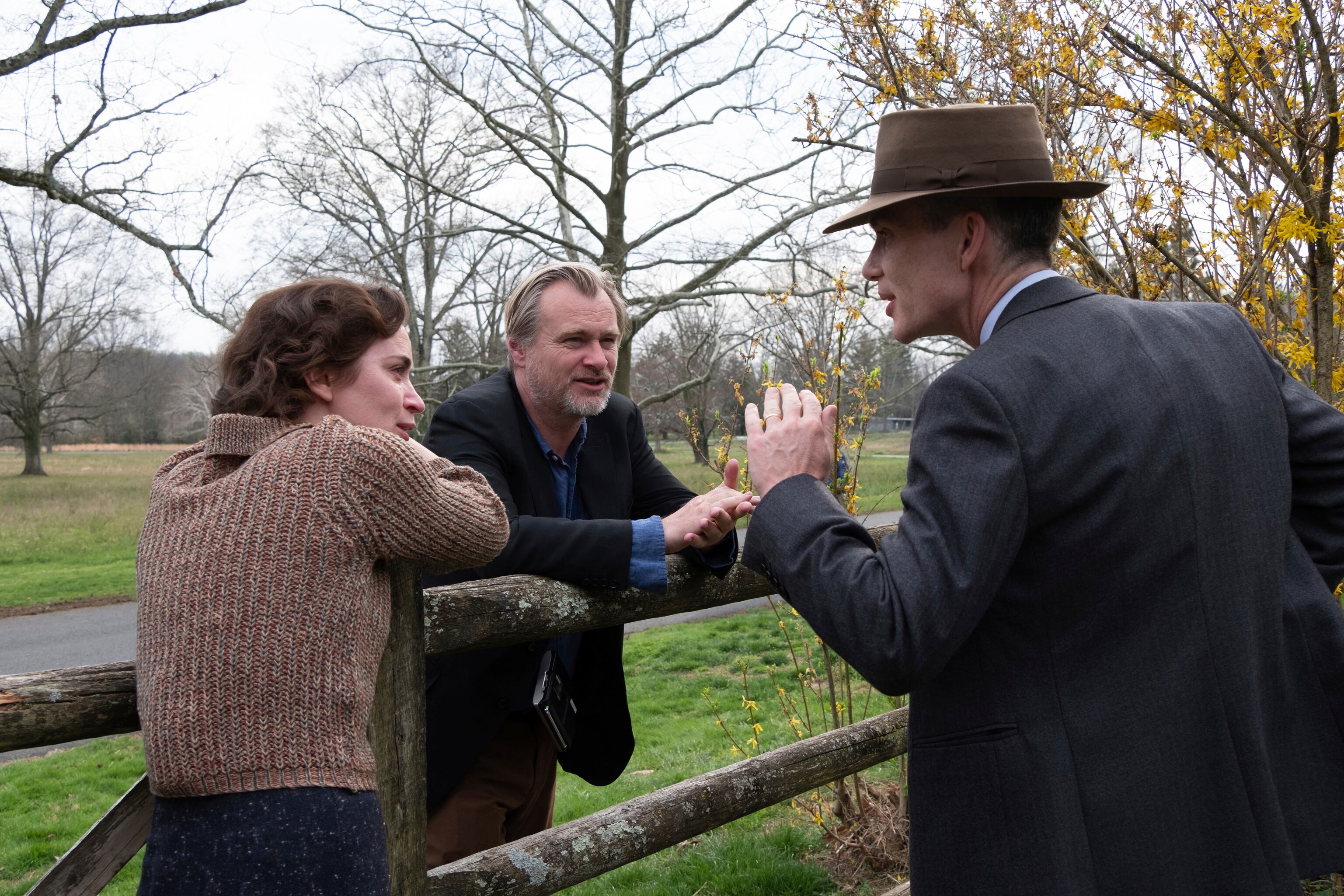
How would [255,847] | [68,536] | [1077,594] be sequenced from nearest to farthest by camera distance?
[255,847] < [1077,594] < [68,536]

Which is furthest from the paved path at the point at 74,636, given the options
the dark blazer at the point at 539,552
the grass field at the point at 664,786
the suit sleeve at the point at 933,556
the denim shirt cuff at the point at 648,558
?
the suit sleeve at the point at 933,556

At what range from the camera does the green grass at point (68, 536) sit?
1334cm

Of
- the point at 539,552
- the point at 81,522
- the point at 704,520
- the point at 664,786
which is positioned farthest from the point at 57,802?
the point at 81,522

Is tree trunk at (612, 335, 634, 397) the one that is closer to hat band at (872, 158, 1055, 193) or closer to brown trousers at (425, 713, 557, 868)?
brown trousers at (425, 713, 557, 868)

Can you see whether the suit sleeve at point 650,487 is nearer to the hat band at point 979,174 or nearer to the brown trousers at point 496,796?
the brown trousers at point 496,796

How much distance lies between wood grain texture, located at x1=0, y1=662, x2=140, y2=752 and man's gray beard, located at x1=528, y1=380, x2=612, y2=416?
→ 4.22ft

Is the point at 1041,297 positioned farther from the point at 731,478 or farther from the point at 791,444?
the point at 731,478

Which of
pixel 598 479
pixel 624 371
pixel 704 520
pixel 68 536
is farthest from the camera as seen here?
pixel 68 536

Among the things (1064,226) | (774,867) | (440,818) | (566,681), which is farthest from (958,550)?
(774,867)

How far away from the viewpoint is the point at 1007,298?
1.74 metres

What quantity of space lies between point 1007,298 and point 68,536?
68.0 feet

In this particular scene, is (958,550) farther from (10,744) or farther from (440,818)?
(440,818)

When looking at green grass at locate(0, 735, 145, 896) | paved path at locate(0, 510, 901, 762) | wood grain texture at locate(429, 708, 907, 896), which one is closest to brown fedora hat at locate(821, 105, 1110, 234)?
wood grain texture at locate(429, 708, 907, 896)

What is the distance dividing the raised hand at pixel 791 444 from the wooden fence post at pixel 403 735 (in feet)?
2.08
